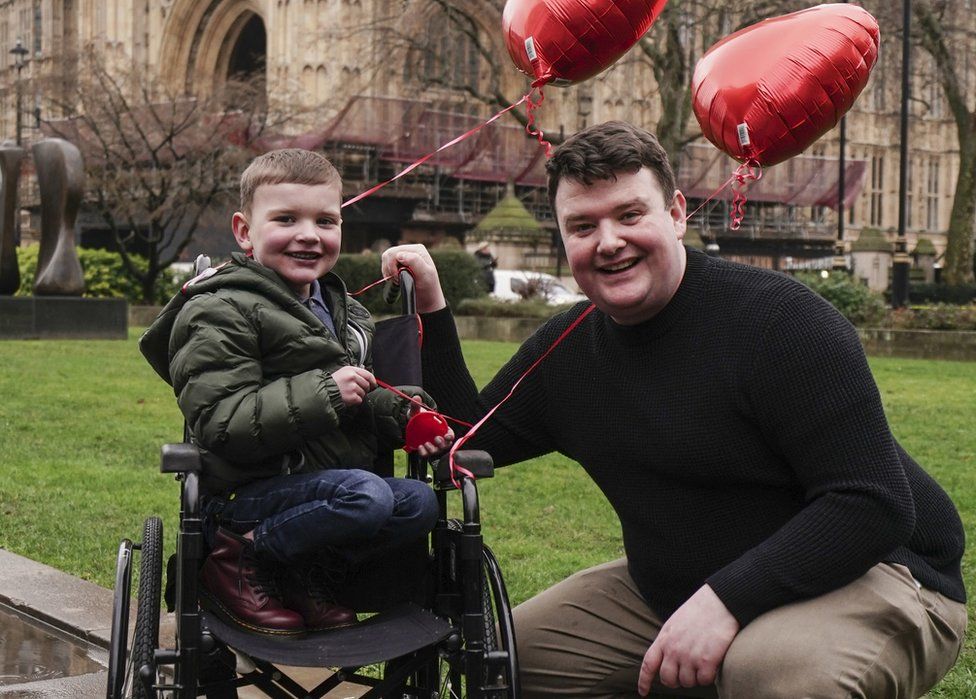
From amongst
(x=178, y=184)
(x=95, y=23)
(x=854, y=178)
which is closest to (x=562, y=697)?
(x=178, y=184)

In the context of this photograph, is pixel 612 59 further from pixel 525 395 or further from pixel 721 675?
pixel 721 675

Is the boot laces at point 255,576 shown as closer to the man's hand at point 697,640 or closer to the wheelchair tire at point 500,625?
the wheelchair tire at point 500,625

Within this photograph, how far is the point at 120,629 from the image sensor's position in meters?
3.18

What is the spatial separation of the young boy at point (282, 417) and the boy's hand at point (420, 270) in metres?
0.25

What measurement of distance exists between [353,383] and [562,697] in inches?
38.2

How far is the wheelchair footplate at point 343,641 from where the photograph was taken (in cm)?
305

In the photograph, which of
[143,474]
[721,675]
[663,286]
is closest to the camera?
[721,675]

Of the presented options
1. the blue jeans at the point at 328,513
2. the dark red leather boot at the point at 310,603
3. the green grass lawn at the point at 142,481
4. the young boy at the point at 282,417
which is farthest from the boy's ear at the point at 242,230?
the green grass lawn at the point at 142,481

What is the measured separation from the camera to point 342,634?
128 inches

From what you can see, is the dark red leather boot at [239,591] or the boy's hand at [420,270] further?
the boy's hand at [420,270]

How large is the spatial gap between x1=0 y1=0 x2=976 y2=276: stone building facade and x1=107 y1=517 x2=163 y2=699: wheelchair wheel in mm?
22761

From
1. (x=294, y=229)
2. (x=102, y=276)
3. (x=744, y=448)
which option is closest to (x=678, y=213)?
(x=744, y=448)

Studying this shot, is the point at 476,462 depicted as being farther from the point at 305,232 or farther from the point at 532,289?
the point at 532,289

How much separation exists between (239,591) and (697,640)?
1.08m
